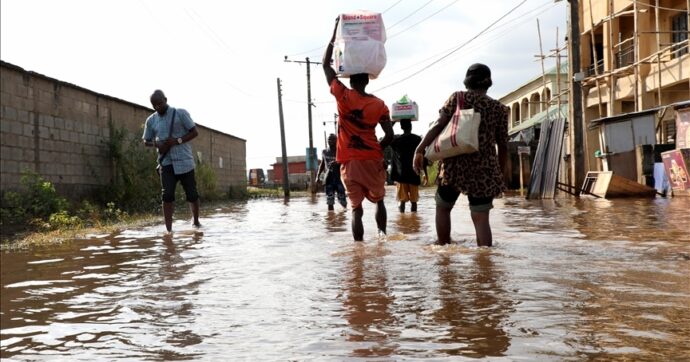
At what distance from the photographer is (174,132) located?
7.19 meters

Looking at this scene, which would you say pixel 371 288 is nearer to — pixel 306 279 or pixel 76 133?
pixel 306 279

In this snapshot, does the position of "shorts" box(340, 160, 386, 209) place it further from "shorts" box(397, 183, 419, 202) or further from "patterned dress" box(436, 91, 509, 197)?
"shorts" box(397, 183, 419, 202)

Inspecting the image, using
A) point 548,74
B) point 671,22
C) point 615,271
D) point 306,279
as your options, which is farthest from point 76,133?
point 548,74

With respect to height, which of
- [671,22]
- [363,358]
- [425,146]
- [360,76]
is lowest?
[363,358]

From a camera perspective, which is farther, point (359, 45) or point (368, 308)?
point (359, 45)

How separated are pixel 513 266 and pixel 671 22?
19115 mm

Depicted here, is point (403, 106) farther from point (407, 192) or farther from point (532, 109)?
point (532, 109)

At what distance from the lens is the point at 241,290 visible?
3.30 meters

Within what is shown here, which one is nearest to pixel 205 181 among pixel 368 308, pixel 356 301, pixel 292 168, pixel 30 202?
pixel 30 202

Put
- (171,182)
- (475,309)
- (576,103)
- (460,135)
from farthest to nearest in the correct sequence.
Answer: (576,103)
(171,182)
(460,135)
(475,309)

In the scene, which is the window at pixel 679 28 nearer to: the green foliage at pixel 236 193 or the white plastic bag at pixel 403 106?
the white plastic bag at pixel 403 106

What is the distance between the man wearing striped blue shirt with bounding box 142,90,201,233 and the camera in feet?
23.4

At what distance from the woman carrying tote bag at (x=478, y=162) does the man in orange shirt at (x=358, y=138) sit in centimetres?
53

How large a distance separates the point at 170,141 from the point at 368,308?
490 cm
